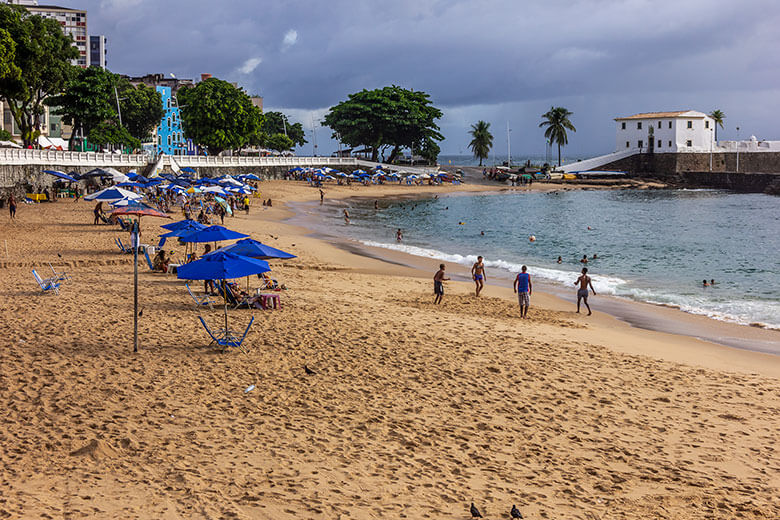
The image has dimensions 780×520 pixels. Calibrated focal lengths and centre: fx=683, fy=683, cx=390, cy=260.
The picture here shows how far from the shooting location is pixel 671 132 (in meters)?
106

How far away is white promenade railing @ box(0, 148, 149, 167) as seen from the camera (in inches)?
1615

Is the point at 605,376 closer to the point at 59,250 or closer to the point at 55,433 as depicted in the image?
the point at 55,433

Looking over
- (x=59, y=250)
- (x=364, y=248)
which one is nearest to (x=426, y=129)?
(x=364, y=248)

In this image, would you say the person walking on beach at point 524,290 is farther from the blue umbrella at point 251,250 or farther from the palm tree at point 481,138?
the palm tree at point 481,138

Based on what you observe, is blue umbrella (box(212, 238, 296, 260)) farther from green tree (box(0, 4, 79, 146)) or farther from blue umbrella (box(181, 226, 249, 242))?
green tree (box(0, 4, 79, 146))

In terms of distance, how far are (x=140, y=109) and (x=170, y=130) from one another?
1953cm

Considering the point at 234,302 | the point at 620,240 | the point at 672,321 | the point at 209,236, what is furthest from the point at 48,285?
the point at 620,240

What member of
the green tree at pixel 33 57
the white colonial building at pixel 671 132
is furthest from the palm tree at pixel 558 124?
the green tree at pixel 33 57

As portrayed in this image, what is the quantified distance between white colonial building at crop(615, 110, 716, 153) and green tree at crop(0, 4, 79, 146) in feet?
276

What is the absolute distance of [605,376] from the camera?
12.4 m

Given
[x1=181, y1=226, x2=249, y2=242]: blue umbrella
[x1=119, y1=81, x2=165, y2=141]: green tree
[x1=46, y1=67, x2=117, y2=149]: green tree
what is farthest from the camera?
[x1=119, y1=81, x2=165, y2=141]: green tree

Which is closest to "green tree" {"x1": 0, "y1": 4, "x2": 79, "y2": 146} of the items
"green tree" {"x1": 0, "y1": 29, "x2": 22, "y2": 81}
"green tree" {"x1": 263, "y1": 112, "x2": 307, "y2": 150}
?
"green tree" {"x1": 0, "y1": 29, "x2": 22, "y2": 81}

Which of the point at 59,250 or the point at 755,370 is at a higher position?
the point at 59,250

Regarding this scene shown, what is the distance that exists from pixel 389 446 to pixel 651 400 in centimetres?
483
